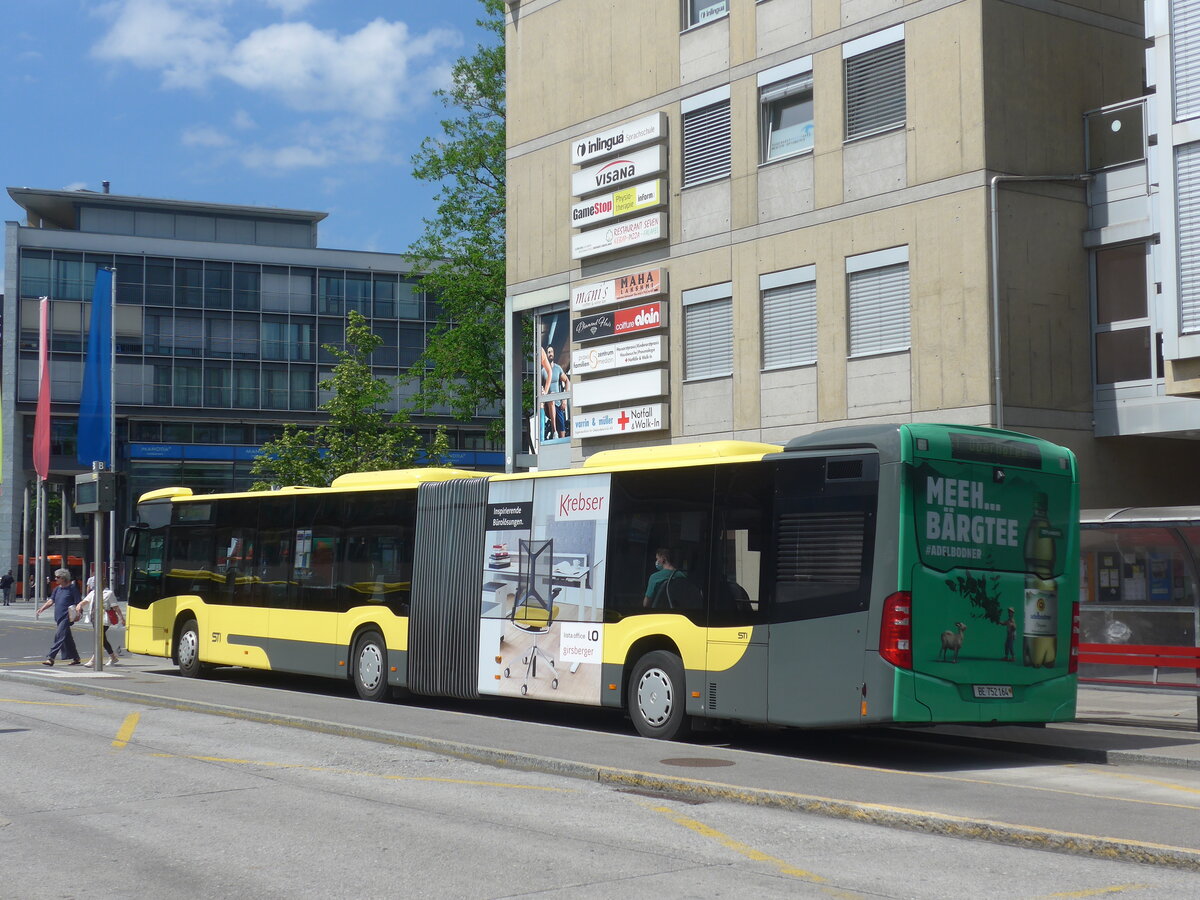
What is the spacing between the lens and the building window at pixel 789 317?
2409 centimetres

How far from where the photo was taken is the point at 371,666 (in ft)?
63.4

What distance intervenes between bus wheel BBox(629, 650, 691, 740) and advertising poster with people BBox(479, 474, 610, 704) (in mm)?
661

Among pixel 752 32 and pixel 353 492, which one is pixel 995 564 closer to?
pixel 353 492

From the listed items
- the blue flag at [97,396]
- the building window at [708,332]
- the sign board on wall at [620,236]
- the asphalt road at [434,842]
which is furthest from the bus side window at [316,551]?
the sign board on wall at [620,236]

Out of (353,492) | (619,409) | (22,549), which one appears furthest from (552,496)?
(22,549)

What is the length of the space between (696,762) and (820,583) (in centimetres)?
202

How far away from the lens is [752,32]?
2538 centimetres

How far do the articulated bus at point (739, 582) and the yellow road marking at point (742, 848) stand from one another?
3217 millimetres

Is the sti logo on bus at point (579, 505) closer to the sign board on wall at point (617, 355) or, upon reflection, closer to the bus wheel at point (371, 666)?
the bus wheel at point (371, 666)

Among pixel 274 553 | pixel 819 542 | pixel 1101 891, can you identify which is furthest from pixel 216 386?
pixel 1101 891

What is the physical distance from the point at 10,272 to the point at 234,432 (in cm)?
1370

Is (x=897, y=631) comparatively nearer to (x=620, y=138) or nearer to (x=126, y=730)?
(x=126, y=730)

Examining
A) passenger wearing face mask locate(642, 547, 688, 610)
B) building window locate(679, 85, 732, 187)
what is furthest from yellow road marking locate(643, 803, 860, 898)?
building window locate(679, 85, 732, 187)

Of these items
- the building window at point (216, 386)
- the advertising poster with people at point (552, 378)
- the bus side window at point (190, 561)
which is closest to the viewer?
the bus side window at point (190, 561)
